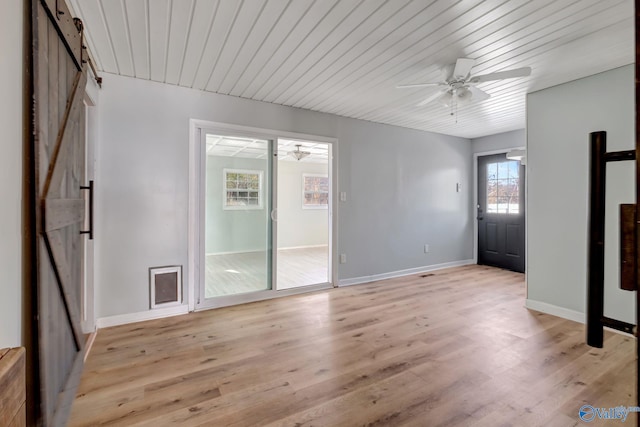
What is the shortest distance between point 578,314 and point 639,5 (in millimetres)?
3488

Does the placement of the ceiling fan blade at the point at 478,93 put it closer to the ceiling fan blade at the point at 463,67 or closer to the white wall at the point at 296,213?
the ceiling fan blade at the point at 463,67

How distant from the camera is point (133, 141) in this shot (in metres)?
2.98

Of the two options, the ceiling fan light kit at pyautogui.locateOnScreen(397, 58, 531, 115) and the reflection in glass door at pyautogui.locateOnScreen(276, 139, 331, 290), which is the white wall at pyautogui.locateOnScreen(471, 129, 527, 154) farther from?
the reflection in glass door at pyautogui.locateOnScreen(276, 139, 331, 290)

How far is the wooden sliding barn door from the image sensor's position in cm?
130

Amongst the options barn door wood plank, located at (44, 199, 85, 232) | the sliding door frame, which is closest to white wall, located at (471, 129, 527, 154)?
the sliding door frame

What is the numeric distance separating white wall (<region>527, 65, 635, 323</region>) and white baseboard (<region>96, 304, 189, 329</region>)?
395cm

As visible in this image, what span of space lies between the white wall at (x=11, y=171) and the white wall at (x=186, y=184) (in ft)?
6.24

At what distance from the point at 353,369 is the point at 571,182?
9.62ft

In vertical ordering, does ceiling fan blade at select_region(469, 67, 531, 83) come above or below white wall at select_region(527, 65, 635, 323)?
above

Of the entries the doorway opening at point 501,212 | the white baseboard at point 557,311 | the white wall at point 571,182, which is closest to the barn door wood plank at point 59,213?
the white wall at point 571,182

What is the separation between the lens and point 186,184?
128 inches

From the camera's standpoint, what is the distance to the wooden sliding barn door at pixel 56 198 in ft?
4.27

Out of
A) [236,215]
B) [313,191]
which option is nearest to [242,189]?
[236,215]

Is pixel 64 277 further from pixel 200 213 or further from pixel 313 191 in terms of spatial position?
pixel 313 191
